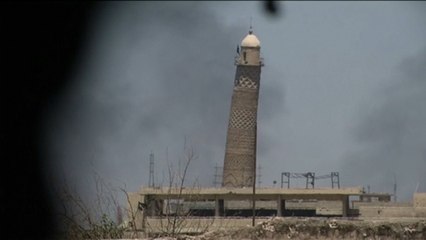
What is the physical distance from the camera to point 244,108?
47312mm

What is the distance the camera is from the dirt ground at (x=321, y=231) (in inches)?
521

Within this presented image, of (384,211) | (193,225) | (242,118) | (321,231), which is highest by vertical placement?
(242,118)

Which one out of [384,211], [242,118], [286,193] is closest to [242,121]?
[242,118]

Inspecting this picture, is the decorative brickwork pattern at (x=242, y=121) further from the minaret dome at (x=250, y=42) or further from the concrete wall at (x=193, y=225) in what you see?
the concrete wall at (x=193, y=225)

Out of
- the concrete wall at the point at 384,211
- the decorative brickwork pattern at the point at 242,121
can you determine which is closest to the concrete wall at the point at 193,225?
the concrete wall at the point at 384,211

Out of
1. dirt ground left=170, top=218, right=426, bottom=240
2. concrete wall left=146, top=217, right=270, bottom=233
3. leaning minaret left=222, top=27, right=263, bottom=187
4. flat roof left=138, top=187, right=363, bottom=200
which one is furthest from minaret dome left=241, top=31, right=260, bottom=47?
dirt ground left=170, top=218, right=426, bottom=240

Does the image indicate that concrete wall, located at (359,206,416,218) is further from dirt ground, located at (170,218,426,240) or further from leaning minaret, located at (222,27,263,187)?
dirt ground, located at (170,218,426,240)

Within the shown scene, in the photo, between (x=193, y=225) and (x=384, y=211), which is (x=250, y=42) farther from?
(x=193, y=225)

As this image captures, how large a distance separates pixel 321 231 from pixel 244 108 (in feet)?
111

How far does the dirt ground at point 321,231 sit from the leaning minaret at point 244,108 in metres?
32.0

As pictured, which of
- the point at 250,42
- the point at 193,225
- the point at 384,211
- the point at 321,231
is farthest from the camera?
the point at 250,42

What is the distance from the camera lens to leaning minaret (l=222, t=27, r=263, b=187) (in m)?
45.8

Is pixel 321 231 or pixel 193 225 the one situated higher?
pixel 193 225

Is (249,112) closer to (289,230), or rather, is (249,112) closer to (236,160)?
(236,160)
